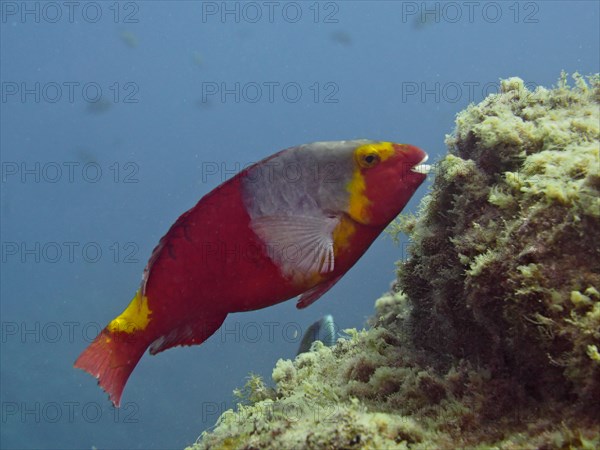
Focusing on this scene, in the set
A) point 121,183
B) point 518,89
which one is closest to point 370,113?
point 121,183

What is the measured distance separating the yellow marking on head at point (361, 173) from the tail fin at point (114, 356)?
1.33m

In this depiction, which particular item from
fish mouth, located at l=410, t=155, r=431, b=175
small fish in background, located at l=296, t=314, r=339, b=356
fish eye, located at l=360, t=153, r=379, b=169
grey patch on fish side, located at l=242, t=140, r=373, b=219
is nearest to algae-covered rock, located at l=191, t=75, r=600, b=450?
fish mouth, located at l=410, t=155, r=431, b=175

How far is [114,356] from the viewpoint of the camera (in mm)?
2615

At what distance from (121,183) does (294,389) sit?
3342 inches

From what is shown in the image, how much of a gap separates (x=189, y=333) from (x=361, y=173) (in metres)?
1.27

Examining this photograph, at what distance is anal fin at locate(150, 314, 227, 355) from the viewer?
2635 mm

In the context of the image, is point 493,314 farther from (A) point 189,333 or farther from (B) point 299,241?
(A) point 189,333

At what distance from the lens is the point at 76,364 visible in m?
2.58

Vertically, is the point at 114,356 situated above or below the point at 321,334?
above

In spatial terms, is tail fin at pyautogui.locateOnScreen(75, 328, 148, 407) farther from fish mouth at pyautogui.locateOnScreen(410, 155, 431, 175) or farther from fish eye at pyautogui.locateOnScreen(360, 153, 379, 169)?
fish mouth at pyautogui.locateOnScreen(410, 155, 431, 175)

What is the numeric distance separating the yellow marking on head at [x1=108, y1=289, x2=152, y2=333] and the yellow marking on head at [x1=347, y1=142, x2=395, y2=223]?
1.18m

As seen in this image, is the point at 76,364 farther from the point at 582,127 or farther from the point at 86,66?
the point at 86,66

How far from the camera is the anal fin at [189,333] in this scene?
8.64 ft

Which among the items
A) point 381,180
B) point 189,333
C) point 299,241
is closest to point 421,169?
point 381,180
